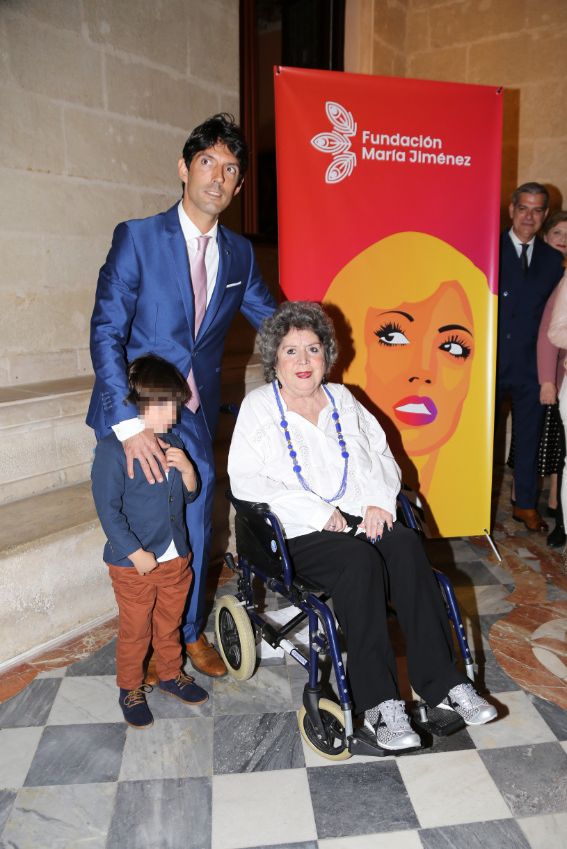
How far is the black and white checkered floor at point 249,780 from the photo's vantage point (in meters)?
1.70

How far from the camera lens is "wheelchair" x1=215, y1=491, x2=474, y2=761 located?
1.76 m

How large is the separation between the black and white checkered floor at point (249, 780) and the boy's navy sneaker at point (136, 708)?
0.11 ft

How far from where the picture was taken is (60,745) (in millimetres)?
2004

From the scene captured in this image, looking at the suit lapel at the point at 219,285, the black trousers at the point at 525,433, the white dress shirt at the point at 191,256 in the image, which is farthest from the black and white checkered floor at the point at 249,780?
the black trousers at the point at 525,433

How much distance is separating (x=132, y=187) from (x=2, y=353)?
1.02 m

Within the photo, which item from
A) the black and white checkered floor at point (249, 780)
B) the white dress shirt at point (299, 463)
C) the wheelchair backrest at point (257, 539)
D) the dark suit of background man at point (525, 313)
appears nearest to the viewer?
the black and white checkered floor at point (249, 780)

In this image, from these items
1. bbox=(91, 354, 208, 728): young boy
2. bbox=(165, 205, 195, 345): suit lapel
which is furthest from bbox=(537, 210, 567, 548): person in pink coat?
bbox=(91, 354, 208, 728): young boy

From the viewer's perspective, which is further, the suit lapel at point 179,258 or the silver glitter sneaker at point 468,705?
the suit lapel at point 179,258

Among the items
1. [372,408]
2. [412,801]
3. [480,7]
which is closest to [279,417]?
[372,408]

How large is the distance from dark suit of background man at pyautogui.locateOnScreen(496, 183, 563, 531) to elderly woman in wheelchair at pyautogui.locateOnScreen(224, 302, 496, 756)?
4.94 ft

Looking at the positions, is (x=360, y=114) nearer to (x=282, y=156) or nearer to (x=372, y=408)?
(x=282, y=156)

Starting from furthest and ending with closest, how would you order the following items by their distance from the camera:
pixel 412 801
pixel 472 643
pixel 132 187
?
pixel 132 187 → pixel 472 643 → pixel 412 801

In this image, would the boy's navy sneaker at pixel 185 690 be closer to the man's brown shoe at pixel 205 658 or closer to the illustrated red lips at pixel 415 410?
the man's brown shoe at pixel 205 658

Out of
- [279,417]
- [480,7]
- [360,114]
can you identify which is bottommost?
[279,417]
